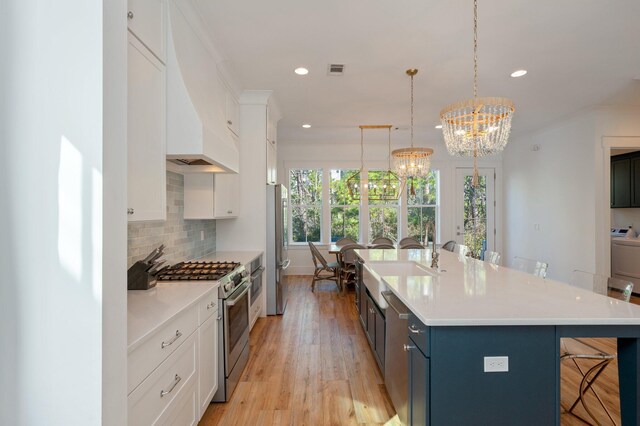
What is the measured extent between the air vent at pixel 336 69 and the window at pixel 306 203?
3.60 meters

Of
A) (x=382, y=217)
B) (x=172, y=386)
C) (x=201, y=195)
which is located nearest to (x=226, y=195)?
(x=201, y=195)

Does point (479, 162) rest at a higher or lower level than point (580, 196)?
higher

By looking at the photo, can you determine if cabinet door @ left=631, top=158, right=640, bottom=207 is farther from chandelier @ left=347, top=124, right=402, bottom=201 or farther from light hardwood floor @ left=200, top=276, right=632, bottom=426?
chandelier @ left=347, top=124, right=402, bottom=201

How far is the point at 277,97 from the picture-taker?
427cm

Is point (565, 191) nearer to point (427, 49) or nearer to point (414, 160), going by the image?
point (414, 160)

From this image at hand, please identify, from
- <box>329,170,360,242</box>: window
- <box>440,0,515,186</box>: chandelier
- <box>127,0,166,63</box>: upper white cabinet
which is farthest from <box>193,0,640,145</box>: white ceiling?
<box>329,170,360,242</box>: window

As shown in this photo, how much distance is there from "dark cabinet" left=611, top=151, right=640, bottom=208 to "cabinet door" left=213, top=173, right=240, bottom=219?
657cm

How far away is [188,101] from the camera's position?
6.77 ft

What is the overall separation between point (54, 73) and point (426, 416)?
1926 millimetres

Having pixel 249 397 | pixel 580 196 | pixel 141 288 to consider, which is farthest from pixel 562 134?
pixel 141 288

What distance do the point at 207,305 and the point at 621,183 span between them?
23.8 feet

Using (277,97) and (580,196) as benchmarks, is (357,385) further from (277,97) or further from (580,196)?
(580,196)

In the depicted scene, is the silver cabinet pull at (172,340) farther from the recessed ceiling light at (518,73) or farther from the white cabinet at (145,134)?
the recessed ceiling light at (518,73)

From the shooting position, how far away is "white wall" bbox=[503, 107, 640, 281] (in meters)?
4.70
